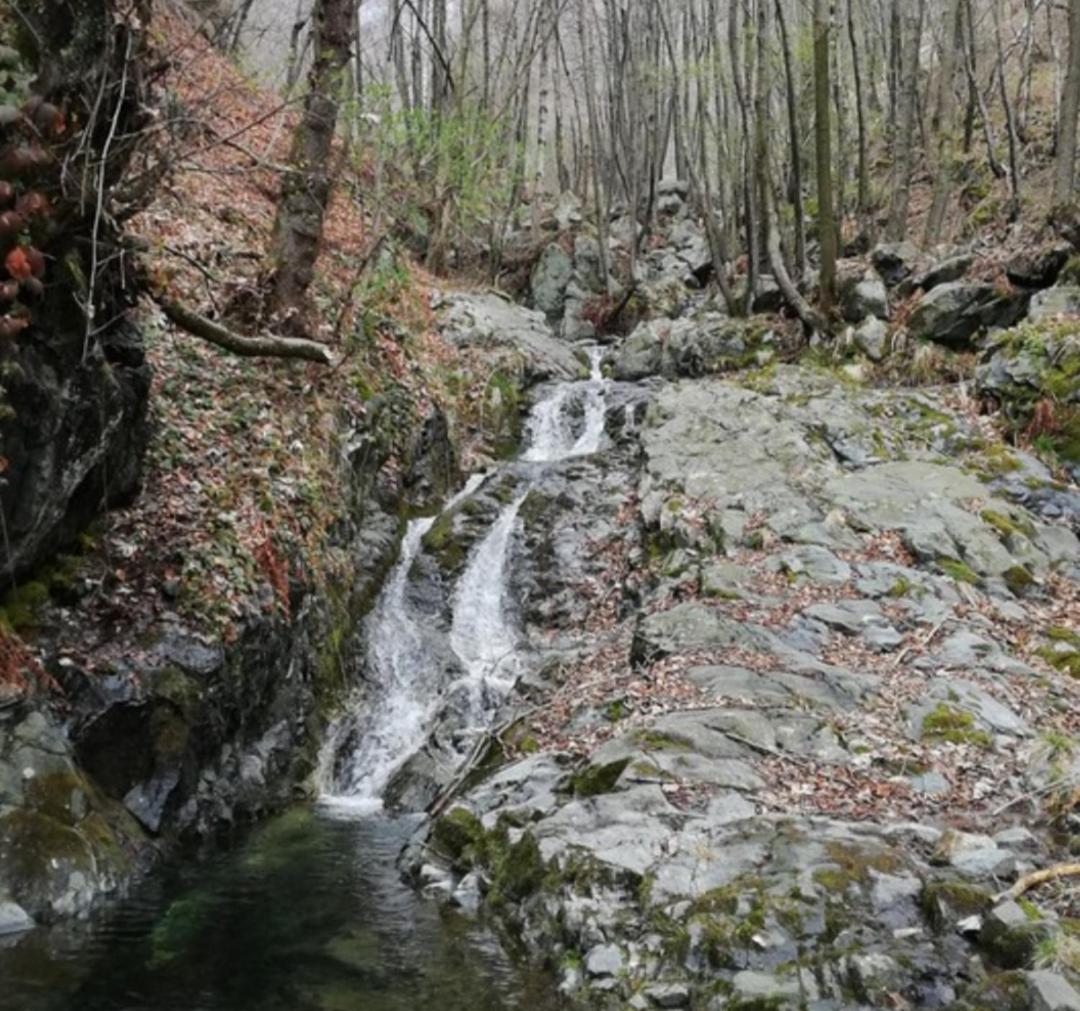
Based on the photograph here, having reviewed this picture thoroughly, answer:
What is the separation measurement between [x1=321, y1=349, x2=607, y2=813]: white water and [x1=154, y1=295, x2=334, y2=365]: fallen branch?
13.0 feet

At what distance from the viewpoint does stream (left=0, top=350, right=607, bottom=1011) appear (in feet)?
16.7

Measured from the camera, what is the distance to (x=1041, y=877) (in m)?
4.91

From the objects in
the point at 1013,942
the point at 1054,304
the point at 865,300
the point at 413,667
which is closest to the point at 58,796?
the point at 413,667

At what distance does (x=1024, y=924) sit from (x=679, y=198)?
105 feet

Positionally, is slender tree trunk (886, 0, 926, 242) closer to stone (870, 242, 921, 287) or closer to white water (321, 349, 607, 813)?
stone (870, 242, 921, 287)

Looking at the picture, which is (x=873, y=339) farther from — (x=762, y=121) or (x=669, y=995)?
(x=669, y=995)

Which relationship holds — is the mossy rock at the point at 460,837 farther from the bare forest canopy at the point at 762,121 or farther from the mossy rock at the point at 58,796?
the bare forest canopy at the point at 762,121

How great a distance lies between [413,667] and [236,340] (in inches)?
191

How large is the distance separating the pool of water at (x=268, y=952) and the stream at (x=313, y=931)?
11 mm

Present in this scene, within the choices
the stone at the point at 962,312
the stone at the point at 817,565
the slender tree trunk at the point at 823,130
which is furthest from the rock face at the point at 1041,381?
the stone at the point at 817,565

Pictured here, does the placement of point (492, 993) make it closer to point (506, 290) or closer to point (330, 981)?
point (330, 981)

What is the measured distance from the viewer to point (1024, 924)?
4.55m

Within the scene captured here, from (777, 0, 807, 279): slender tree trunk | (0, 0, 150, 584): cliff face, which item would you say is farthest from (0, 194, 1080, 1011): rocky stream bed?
(777, 0, 807, 279): slender tree trunk

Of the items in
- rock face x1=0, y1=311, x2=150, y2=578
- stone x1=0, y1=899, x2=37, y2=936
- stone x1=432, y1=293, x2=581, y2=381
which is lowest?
stone x1=0, y1=899, x2=37, y2=936
